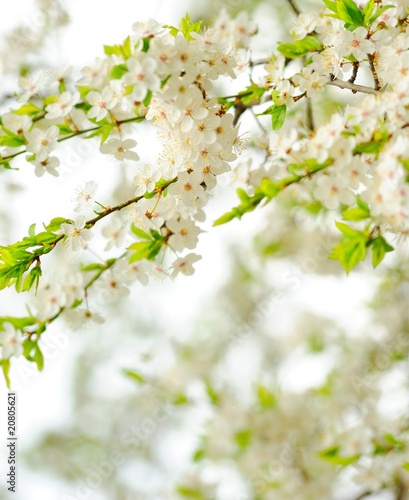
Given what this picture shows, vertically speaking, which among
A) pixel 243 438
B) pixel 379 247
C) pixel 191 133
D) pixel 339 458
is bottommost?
pixel 379 247

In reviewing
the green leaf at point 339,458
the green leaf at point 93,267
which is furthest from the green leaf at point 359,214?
the green leaf at point 339,458

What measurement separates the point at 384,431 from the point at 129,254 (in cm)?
121

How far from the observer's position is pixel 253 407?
236 cm

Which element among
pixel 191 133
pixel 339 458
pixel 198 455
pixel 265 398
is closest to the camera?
pixel 191 133

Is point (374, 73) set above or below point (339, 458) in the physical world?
above

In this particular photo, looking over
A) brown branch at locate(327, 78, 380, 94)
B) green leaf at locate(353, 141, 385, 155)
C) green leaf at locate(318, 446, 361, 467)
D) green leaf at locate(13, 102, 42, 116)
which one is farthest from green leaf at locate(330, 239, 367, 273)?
green leaf at locate(318, 446, 361, 467)

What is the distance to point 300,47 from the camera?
1.01m

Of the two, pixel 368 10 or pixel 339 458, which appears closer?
pixel 368 10

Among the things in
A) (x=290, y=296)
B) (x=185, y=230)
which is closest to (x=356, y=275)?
(x=290, y=296)

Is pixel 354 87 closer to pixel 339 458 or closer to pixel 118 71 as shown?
pixel 118 71

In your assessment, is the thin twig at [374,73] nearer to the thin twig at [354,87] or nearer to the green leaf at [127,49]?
the thin twig at [354,87]

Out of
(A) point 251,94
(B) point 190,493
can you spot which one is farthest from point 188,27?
(B) point 190,493

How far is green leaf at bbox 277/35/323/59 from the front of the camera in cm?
101

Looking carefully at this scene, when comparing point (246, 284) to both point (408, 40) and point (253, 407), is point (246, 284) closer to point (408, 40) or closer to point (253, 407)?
point (253, 407)
